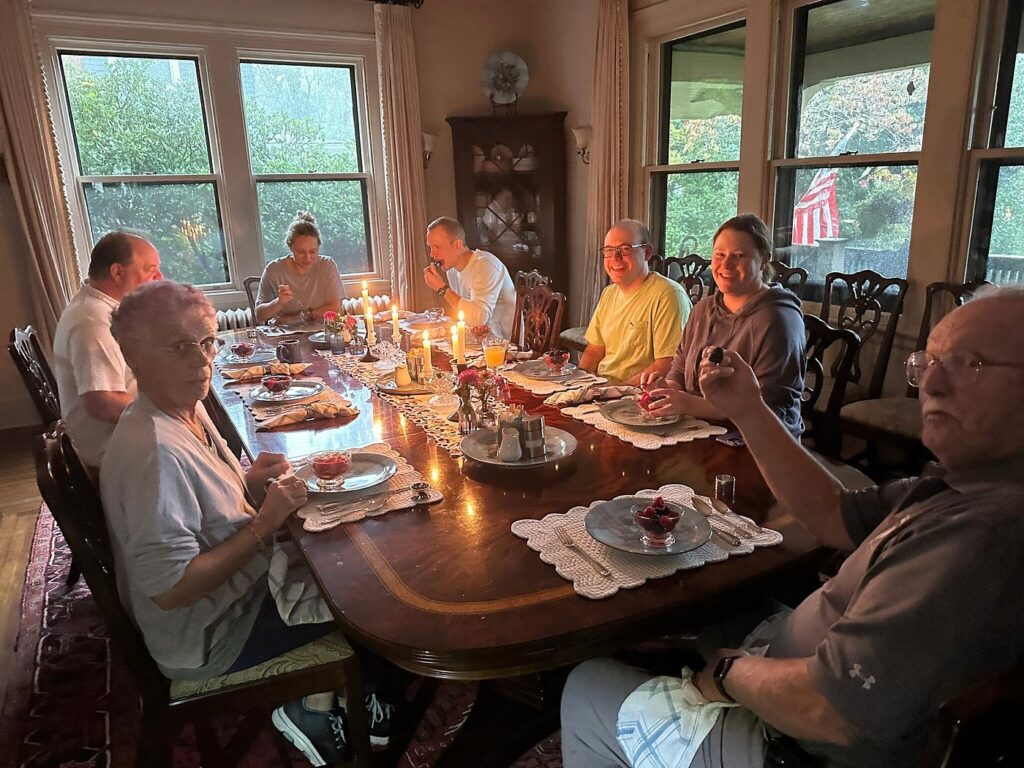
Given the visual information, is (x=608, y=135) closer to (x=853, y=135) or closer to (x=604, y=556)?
(x=853, y=135)

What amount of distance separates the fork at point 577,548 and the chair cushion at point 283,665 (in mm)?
539

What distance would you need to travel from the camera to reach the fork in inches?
46.9

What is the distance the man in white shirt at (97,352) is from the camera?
2.17m

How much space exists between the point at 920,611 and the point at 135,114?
5099mm

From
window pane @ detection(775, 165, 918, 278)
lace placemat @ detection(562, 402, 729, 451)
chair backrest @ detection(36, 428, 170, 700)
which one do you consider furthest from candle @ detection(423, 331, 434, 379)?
window pane @ detection(775, 165, 918, 278)

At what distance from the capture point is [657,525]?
1247 millimetres

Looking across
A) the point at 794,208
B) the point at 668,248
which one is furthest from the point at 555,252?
the point at 794,208

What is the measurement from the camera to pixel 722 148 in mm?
4250

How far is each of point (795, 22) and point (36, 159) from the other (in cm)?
444

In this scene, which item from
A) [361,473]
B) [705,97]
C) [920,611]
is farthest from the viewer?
[705,97]

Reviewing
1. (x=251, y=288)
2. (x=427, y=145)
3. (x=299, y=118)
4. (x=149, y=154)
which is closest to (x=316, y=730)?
(x=251, y=288)

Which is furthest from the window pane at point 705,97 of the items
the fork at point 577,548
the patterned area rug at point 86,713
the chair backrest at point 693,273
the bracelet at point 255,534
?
the bracelet at point 255,534

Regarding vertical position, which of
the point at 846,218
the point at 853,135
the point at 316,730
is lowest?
the point at 316,730

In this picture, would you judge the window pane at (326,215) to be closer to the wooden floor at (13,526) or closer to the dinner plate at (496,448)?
the wooden floor at (13,526)
